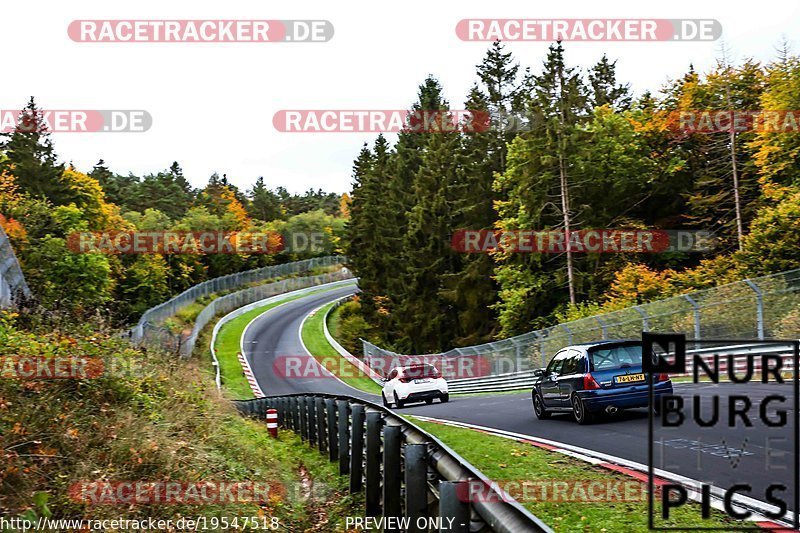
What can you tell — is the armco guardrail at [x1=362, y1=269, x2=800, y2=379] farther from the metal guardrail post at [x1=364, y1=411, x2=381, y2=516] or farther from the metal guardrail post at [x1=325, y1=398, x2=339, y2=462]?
the metal guardrail post at [x1=364, y1=411, x2=381, y2=516]

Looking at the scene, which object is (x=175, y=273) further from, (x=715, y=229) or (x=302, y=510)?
(x=302, y=510)

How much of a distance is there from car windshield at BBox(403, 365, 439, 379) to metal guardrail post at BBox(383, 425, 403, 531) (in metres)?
19.4

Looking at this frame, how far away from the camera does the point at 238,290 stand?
78.6m

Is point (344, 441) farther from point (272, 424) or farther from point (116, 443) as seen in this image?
point (272, 424)

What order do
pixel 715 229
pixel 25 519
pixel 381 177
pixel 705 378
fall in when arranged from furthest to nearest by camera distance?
pixel 381 177 → pixel 715 229 → pixel 705 378 → pixel 25 519

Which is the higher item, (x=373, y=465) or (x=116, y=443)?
(x=116, y=443)

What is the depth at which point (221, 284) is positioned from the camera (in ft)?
249

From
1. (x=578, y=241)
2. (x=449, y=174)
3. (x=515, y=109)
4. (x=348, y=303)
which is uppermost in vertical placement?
(x=515, y=109)

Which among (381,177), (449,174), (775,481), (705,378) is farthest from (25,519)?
(381,177)

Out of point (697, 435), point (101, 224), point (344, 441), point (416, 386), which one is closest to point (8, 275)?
point (344, 441)

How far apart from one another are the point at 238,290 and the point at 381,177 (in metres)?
20.7

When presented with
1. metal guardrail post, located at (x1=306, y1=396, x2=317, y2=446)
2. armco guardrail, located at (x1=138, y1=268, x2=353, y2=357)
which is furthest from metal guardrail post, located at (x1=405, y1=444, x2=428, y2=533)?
armco guardrail, located at (x1=138, y1=268, x2=353, y2=357)

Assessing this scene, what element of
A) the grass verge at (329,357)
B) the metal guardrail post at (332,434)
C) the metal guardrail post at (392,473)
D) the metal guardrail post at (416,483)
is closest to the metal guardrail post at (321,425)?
the metal guardrail post at (332,434)

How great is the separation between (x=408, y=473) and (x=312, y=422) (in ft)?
29.7
